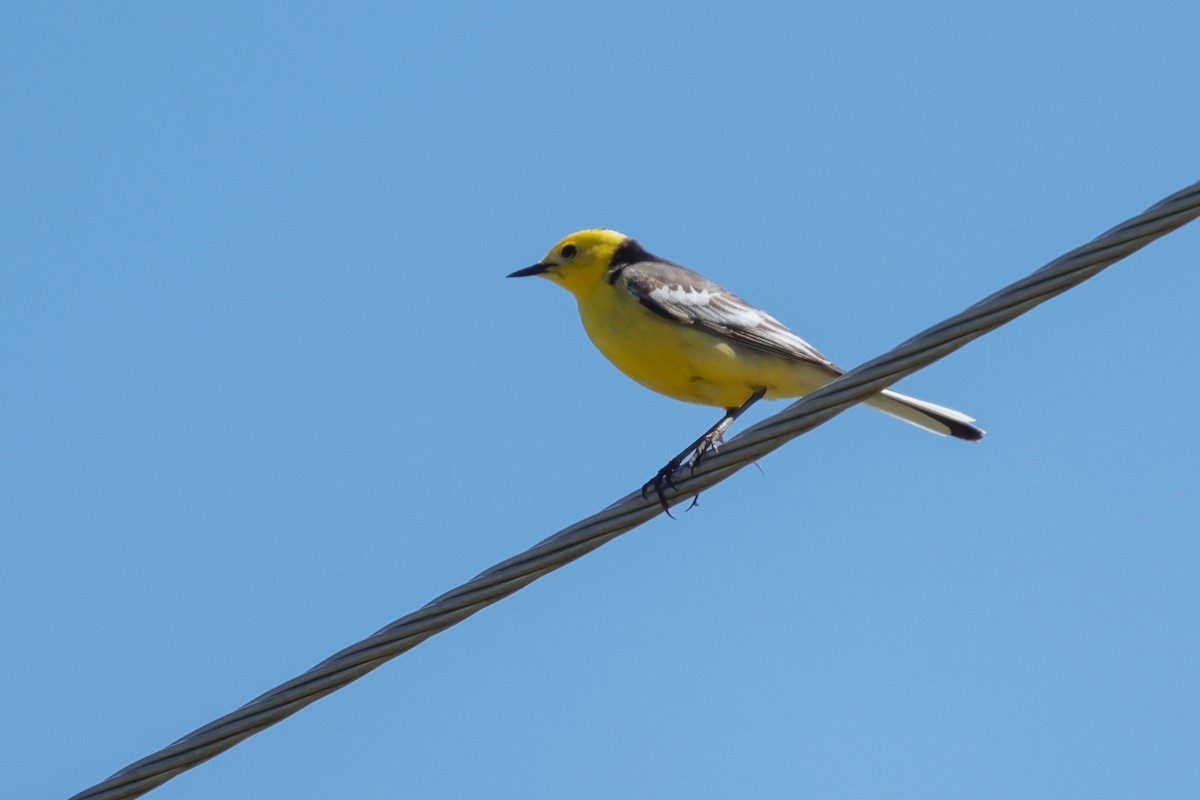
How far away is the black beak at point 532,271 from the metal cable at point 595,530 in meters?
4.92

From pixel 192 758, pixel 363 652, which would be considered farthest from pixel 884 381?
pixel 192 758

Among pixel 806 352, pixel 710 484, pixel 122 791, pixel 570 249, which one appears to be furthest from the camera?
pixel 570 249

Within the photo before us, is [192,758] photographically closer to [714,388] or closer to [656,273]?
[714,388]

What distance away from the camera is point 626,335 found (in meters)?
8.44

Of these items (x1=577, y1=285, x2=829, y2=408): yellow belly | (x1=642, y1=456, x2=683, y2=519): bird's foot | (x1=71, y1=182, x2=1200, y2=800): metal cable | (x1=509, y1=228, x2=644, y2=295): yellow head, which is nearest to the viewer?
(x1=71, y1=182, x2=1200, y2=800): metal cable

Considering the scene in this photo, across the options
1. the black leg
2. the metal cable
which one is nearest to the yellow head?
the black leg

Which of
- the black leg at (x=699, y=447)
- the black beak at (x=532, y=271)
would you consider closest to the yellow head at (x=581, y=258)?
the black beak at (x=532, y=271)

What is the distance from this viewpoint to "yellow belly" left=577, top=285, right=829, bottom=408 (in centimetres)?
821

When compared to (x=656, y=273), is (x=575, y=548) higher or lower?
lower

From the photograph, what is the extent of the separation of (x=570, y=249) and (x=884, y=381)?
205 inches

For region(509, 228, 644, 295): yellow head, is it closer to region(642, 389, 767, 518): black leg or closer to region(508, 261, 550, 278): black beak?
region(508, 261, 550, 278): black beak

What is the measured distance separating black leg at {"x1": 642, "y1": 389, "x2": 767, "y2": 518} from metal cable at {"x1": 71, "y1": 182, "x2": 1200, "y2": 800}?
0.42m

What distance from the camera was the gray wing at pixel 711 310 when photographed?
8.28 meters

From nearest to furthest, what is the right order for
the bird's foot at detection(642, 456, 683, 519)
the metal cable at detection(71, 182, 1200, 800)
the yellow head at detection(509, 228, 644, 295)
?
the metal cable at detection(71, 182, 1200, 800) < the bird's foot at detection(642, 456, 683, 519) < the yellow head at detection(509, 228, 644, 295)
